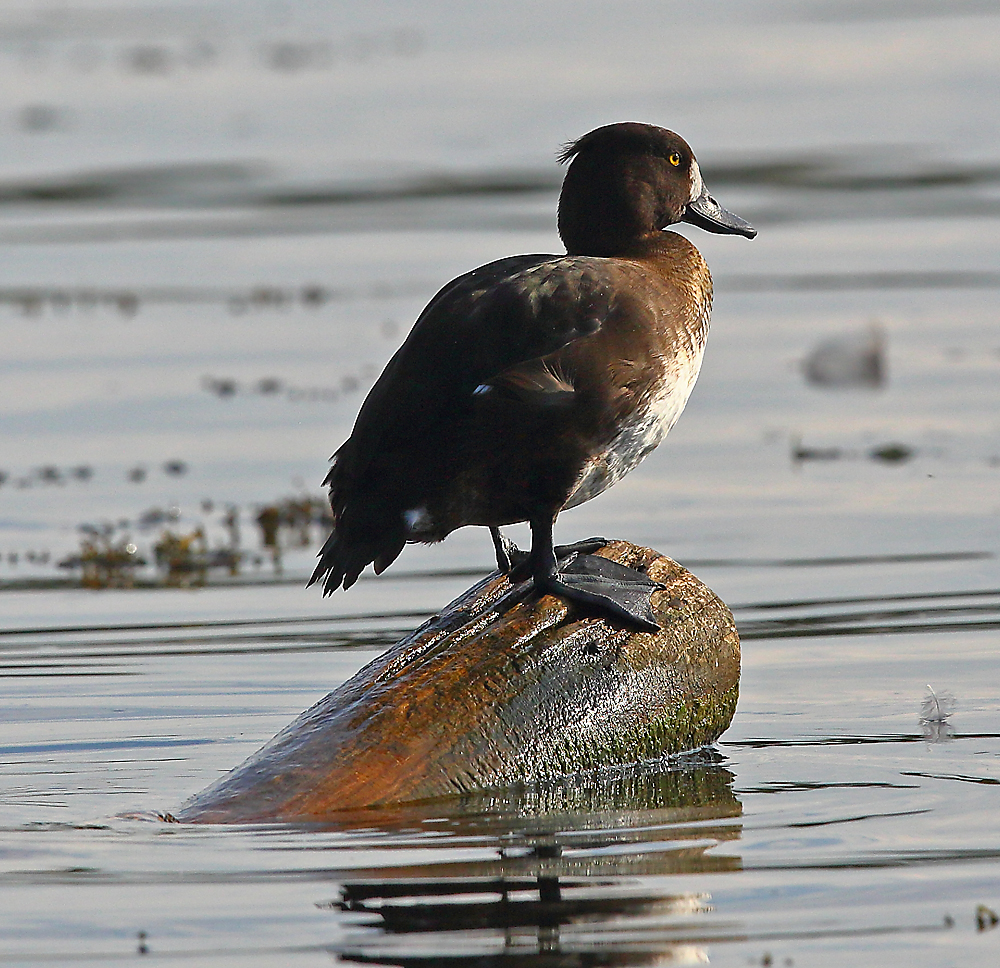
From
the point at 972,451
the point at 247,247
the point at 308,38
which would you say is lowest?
the point at 972,451

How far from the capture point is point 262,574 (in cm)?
783

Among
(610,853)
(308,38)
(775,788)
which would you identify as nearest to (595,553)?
(775,788)

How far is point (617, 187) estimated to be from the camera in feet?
19.2

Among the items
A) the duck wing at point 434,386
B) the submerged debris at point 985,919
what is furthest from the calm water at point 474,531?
the duck wing at point 434,386

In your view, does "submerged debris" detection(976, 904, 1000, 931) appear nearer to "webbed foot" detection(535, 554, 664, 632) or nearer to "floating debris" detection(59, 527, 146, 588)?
"webbed foot" detection(535, 554, 664, 632)

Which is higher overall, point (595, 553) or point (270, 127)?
point (270, 127)

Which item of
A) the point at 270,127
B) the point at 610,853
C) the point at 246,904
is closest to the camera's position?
the point at 246,904

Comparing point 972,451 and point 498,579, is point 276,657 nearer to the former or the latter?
point 498,579

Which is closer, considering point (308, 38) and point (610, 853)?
point (610, 853)

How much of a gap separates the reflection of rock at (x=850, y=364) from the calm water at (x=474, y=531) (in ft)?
0.10

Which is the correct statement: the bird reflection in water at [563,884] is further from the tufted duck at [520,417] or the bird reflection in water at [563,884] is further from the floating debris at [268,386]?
the floating debris at [268,386]

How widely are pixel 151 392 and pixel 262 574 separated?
3250 millimetres

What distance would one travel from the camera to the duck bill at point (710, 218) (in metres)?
6.17

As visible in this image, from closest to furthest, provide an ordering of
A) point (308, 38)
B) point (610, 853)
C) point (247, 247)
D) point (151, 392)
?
point (610, 853) < point (151, 392) < point (247, 247) < point (308, 38)
